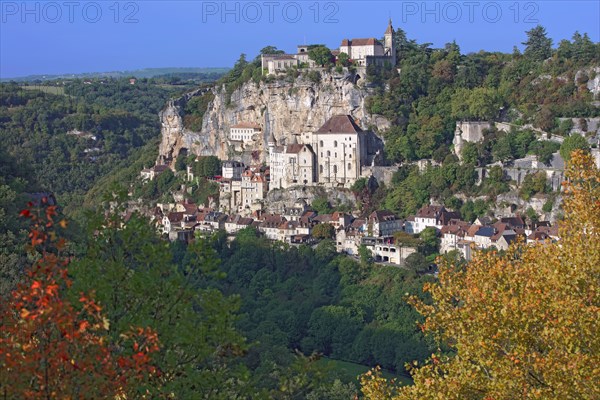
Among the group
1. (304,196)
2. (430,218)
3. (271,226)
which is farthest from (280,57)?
(430,218)

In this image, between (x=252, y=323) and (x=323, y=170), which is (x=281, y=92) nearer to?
(x=323, y=170)

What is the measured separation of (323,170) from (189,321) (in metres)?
39.9

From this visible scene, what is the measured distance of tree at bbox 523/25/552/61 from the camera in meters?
52.4

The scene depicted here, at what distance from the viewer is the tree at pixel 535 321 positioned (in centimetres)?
991

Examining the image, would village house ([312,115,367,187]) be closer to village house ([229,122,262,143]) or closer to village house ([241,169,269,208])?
village house ([241,169,269,208])

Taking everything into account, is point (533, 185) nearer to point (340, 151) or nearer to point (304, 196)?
point (340, 151)

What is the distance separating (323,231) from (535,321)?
3387 centimetres

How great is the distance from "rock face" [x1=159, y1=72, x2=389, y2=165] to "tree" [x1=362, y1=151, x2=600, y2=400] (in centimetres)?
3777

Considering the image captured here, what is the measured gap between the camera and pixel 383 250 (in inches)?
1640

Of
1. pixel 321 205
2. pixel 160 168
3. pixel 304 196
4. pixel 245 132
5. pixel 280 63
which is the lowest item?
pixel 321 205

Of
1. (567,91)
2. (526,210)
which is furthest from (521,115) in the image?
(526,210)

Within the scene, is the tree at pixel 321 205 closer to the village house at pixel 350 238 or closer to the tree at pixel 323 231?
the tree at pixel 323 231

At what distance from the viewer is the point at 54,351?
24.6 feet

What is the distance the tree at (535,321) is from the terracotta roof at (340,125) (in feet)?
119
